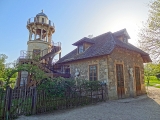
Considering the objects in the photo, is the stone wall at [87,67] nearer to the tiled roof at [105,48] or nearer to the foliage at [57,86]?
the tiled roof at [105,48]

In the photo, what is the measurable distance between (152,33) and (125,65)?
3634 mm

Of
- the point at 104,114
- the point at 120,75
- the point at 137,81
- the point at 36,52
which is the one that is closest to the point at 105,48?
the point at 120,75

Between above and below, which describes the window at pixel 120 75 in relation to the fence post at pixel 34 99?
above

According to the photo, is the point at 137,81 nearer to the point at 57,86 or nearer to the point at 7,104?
the point at 57,86

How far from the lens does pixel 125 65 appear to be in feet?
37.8

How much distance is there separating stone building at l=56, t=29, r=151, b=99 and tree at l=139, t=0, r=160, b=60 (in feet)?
4.28

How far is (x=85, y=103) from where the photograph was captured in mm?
8078

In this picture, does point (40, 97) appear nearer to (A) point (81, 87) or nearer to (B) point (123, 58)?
(A) point (81, 87)

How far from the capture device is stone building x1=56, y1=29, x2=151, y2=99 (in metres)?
9.91

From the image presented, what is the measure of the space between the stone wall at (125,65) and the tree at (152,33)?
1.83 metres

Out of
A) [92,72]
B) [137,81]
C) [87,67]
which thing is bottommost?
[137,81]

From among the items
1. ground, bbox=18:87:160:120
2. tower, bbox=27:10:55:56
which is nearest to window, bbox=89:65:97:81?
ground, bbox=18:87:160:120

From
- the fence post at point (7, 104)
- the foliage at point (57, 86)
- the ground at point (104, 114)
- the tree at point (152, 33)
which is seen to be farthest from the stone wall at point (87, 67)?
the fence post at point (7, 104)

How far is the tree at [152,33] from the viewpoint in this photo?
31.8 ft
